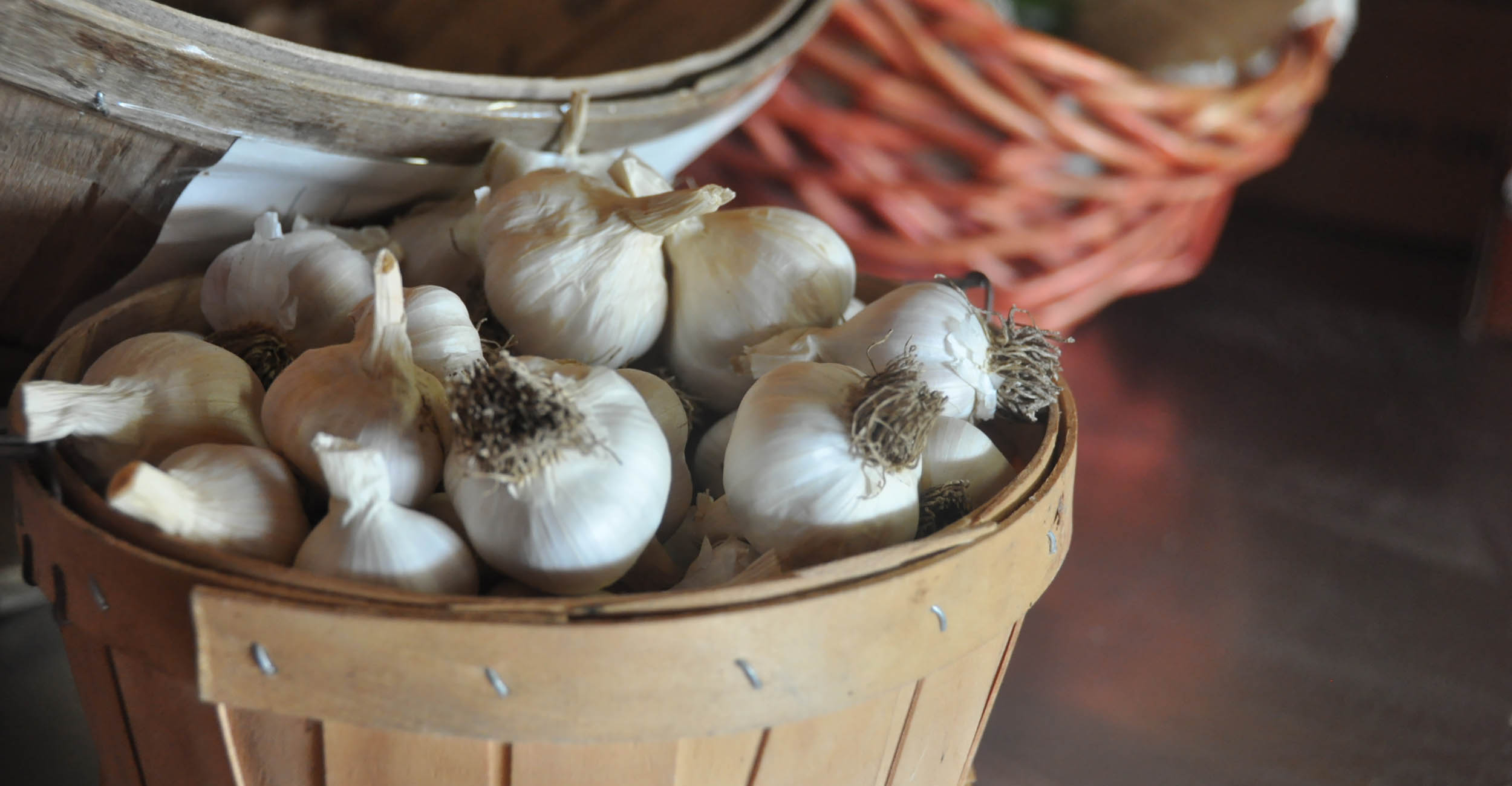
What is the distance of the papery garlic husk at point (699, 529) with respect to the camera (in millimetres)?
534

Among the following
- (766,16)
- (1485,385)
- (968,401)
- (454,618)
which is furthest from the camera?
(1485,385)

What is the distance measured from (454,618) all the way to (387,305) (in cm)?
16

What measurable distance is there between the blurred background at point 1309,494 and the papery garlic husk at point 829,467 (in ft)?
1.35

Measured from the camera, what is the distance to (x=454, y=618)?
0.38 metres

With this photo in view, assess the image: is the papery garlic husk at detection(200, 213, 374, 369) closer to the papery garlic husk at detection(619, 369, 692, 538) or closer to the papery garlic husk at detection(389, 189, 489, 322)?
the papery garlic husk at detection(389, 189, 489, 322)

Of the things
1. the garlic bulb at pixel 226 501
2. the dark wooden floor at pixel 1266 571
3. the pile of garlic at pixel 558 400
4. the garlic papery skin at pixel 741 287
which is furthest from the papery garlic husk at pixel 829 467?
the dark wooden floor at pixel 1266 571

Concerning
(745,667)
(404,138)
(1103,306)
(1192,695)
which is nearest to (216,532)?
(745,667)

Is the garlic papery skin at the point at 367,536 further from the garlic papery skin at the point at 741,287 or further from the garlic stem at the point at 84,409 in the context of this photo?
the garlic papery skin at the point at 741,287

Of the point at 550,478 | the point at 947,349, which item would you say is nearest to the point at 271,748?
the point at 550,478

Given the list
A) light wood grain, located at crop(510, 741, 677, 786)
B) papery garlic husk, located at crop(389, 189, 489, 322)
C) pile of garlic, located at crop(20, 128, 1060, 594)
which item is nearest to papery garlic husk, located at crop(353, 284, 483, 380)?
pile of garlic, located at crop(20, 128, 1060, 594)

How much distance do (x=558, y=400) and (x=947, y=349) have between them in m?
0.24

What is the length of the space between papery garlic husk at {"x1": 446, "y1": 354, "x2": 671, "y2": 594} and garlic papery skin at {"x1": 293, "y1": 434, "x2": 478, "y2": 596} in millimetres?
28

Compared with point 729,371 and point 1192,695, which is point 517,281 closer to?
point 729,371

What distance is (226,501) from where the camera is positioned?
0.44m
